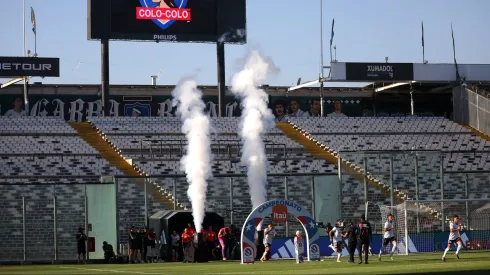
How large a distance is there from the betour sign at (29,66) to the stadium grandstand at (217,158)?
2.80 metres

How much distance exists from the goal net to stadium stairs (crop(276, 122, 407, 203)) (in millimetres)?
2218

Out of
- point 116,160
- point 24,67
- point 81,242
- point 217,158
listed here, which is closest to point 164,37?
point 116,160

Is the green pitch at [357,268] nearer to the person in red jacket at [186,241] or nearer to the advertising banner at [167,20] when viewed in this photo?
the person in red jacket at [186,241]

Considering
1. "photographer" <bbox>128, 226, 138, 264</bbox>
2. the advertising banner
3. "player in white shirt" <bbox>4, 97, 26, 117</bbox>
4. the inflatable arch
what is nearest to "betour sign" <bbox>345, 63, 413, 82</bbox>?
the advertising banner

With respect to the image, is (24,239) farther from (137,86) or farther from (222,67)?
(137,86)

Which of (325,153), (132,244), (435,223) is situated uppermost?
(325,153)

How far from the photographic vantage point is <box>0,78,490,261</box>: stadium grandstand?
41125 mm

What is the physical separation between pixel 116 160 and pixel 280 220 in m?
20.3

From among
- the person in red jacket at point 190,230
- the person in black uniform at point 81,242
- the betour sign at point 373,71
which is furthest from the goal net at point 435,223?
the betour sign at point 373,71

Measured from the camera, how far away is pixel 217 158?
5525 centimetres

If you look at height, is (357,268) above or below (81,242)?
below

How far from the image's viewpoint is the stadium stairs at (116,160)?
45.2 metres

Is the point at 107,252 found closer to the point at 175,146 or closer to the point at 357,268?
the point at 357,268

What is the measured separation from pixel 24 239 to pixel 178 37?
2217 centimetres
